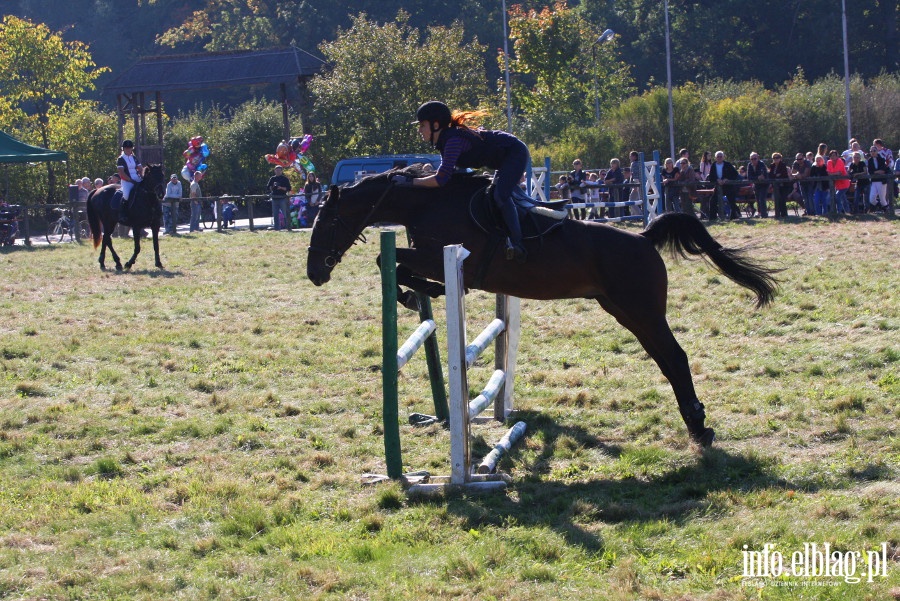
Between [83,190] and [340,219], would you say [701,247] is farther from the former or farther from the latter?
[83,190]

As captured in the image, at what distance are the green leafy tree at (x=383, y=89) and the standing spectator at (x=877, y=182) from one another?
17.4 m

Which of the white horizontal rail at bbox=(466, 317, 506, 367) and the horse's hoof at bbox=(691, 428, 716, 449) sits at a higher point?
the white horizontal rail at bbox=(466, 317, 506, 367)

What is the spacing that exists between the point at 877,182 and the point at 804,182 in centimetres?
162

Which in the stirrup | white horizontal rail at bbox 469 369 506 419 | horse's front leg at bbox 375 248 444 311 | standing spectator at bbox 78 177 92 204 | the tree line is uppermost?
the tree line

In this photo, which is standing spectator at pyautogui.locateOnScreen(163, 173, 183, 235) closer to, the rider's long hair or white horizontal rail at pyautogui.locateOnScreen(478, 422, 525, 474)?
the rider's long hair

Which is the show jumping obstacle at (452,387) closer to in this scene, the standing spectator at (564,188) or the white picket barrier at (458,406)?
the white picket barrier at (458,406)

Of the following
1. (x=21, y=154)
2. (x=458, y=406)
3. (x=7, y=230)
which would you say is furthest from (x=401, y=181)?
(x=21, y=154)

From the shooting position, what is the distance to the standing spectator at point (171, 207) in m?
29.2

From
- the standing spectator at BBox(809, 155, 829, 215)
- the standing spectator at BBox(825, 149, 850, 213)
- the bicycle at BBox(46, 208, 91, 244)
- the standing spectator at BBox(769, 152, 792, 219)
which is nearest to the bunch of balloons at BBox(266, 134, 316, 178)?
the bicycle at BBox(46, 208, 91, 244)

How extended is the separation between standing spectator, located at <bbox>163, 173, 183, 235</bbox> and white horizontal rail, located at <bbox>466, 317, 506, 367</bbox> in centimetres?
2287

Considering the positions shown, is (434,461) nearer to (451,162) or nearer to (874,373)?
(451,162)

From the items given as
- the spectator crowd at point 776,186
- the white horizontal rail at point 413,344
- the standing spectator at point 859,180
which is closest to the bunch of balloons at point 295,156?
the spectator crowd at point 776,186

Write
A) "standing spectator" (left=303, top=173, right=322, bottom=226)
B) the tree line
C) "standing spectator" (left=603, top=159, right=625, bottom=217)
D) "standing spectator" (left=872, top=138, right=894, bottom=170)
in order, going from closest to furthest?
"standing spectator" (left=872, top=138, right=894, bottom=170) < "standing spectator" (left=603, top=159, right=625, bottom=217) < "standing spectator" (left=303, top=173, right=322, bottom=226) < the tree line

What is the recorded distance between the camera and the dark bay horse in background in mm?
6848
